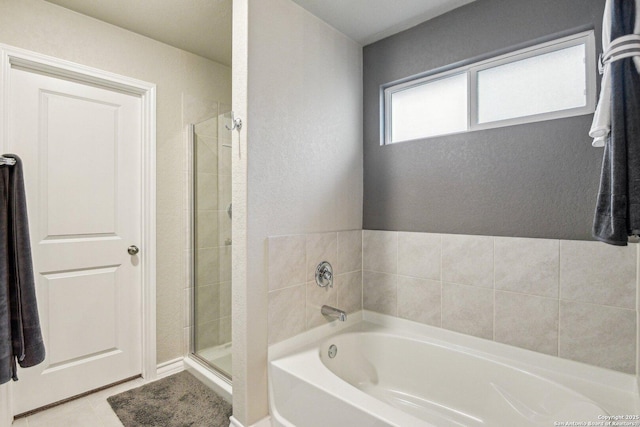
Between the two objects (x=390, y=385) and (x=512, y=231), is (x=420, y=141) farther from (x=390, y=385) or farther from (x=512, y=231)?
(x=390, y=385)

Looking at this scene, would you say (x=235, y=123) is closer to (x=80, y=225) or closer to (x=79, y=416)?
(x=80, y=225)

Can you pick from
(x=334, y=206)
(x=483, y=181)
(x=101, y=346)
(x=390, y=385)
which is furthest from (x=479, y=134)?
(x=101, y=346)

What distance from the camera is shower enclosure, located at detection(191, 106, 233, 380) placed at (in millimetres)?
2150

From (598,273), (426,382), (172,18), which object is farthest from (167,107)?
(598,273)

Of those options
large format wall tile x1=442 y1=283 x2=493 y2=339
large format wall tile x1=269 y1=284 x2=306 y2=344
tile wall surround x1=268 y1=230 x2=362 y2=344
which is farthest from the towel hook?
large format wall tile x1=442 y1=283 x2=493 y2=339

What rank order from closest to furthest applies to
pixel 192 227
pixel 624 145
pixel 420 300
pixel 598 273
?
pixel 624 145
pixel 598 273
pixel 420 300
pixel 192 227

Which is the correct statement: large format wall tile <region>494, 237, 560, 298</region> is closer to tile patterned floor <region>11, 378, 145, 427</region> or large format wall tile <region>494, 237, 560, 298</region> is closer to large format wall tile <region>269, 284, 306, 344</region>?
large format wall tile <region>269, 284, 306, 344</region>

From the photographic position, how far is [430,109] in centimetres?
217

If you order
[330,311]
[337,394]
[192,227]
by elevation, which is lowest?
[337,394]

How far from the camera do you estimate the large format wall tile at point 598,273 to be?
1436 mm

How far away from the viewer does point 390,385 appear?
1.98 m

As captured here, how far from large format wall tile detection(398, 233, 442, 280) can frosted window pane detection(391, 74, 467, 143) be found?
2.23 feet

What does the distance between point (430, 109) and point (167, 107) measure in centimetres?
190

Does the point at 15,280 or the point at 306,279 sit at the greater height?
the point at 15,280
